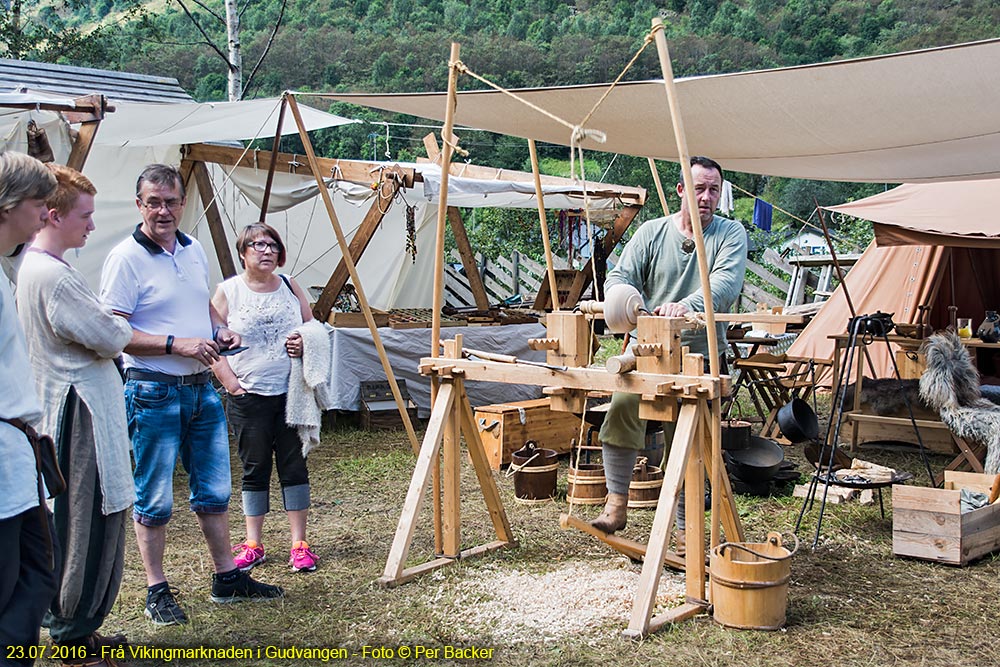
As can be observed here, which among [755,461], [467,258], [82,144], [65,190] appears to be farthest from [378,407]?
[65,190]

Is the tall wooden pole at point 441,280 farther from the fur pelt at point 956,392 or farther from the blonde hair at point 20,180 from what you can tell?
the fur pelt at point 956,392

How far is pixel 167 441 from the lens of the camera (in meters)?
2.98

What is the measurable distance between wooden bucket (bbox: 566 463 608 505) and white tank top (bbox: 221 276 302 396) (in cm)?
173

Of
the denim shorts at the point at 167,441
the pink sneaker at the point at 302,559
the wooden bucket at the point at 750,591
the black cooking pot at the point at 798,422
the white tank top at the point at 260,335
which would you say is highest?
the white tank top at the point at 260,335

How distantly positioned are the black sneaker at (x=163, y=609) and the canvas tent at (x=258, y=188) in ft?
9.34

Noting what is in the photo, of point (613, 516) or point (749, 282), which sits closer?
point (613, 516)

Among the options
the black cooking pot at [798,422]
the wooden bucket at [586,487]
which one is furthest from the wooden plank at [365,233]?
the black cooking pot at [798,422]

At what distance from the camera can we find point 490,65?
38.7m

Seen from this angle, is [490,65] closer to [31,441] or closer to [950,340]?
[950,340]

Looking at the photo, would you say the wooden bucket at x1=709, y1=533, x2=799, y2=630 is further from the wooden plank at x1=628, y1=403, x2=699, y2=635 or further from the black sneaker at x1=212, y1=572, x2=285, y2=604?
the black sneaker at x1=212, y1=572, x2=285, y2=604

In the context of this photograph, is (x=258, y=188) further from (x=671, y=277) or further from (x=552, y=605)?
(x=552, y=605)

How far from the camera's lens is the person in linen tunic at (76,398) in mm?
2416

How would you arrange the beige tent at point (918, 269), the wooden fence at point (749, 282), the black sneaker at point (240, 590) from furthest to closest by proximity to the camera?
the wooden fence at point (749, 282) → the beige tent at point (918, 269) → the black sneaker at point (240, 590)

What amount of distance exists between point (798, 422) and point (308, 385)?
8.89ft
